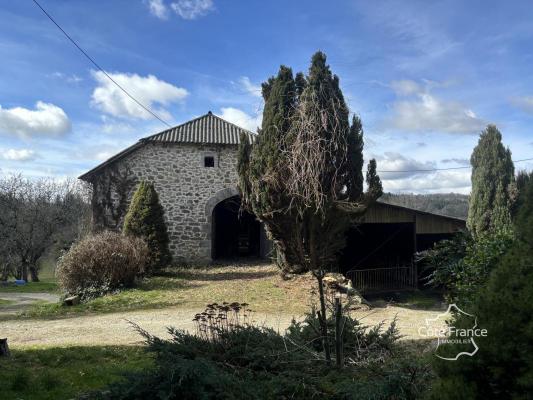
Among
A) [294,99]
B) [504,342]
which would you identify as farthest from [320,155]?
[504,342]

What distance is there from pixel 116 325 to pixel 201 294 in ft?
10.6

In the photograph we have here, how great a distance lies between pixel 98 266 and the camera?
11898mm

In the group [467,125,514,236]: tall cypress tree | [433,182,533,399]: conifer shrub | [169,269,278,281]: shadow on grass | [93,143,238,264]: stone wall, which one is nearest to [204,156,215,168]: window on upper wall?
[93,143,238,264]: stone wall

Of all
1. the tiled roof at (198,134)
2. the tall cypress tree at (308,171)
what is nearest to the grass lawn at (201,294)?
the tall cypress tree at (308,171)

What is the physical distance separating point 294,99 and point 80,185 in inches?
1016

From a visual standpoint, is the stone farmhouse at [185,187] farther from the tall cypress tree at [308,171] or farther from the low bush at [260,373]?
the low bush at [260,373]

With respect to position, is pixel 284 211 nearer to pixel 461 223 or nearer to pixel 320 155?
pixel 320 155

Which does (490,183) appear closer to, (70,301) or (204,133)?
(204,133)

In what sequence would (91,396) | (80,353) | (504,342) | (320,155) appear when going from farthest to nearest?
(320,155) → (80,353) → (91,396) → (504,342)

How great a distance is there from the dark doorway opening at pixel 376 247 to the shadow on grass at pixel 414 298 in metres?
2.21

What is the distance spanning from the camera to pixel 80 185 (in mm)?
31609

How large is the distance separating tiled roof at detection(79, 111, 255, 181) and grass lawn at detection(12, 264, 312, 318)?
5.01 metres

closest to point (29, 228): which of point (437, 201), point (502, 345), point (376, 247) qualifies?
point (376, 247)

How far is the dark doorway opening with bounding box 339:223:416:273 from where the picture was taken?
53.8ft
